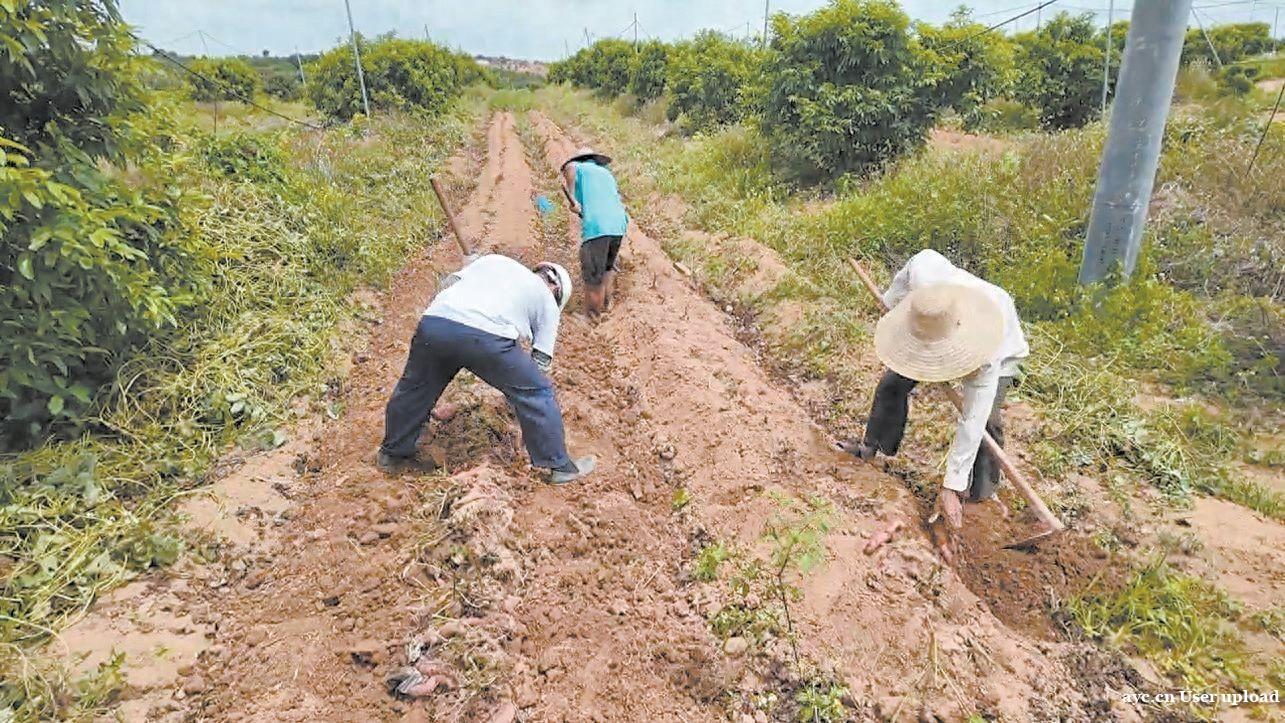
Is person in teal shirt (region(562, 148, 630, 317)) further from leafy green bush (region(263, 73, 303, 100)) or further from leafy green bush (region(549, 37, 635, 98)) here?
leafy green bush (region(263, 73, 303, 100))

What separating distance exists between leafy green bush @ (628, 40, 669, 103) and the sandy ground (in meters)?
16.8

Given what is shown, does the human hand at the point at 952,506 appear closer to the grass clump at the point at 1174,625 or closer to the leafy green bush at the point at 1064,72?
the grass clump at the point at 1174,625

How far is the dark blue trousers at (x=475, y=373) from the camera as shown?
11.0ft

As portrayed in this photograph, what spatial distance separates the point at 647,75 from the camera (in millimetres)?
19953

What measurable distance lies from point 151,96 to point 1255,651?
6050 mm

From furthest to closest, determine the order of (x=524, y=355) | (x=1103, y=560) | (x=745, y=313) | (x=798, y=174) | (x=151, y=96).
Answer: (x=798, y=174) → (x=745, y=313) → (x=151, y=96) → (x=524, y=355) → (x=1103, y=560)

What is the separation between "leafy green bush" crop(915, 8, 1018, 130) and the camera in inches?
316

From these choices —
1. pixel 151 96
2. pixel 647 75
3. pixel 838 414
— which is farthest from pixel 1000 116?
pixel 151 96

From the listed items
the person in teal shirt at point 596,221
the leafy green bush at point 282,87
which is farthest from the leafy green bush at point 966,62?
the leafy green bush at point 282,87

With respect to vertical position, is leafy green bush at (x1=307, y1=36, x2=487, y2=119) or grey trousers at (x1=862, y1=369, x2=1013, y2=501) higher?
leafy green bush at (x1=307, y1=36, x2=487, y2=119)

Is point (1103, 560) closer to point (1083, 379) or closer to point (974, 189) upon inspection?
point (1083, 379)

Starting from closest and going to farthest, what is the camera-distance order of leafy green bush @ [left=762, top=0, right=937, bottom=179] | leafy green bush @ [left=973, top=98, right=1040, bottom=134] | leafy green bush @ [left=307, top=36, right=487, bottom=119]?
leafy green bush @ [left=762, top=0, right=937, bottom=179], leafy green bush @ [left=973, top=98, right=1040, bottom=134], leafy green bush @ [left=307, top=36, right=487, bottom=119]

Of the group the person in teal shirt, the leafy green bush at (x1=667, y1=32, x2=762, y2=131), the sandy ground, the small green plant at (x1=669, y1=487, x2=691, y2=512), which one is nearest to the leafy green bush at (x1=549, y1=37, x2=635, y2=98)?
the leafy green bush at (x1=667, y1=32, x2=762, y2=131)

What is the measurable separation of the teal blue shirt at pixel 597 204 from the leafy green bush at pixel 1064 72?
1146cm
